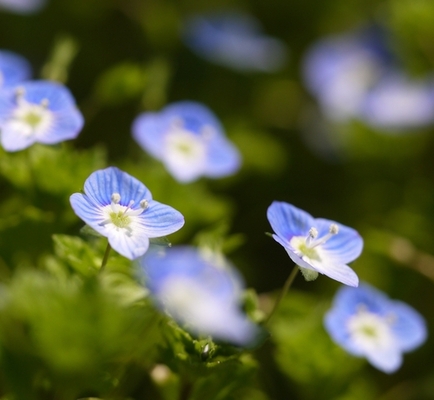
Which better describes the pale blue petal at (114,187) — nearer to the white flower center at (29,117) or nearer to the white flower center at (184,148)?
the white flower center at (29,117)

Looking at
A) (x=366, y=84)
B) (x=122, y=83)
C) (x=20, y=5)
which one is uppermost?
(x=122, y=83)

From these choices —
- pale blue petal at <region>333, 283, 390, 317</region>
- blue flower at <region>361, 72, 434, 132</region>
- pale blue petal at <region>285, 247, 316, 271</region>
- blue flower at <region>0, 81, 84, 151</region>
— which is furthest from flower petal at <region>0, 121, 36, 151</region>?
blue flower at <region>361, 72, 434, 132</region>

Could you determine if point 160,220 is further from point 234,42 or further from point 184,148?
point 234,42

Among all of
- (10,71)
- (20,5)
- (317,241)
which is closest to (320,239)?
(317,241)

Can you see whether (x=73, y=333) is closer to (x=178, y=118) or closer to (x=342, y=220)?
(x=178, y=118)

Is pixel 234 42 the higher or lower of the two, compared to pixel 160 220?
lower

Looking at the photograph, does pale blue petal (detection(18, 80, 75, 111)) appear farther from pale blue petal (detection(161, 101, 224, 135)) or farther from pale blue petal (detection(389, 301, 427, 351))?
pale blue petal (detection(389, 301, 427, 351))

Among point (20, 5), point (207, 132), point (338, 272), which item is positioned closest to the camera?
point (338, 272)

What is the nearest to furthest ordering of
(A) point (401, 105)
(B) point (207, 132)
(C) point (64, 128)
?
(C) point (64, 128) → (B) point (207, 132) → (A) point (401, 105)
